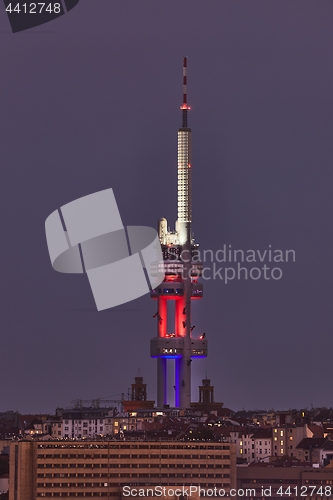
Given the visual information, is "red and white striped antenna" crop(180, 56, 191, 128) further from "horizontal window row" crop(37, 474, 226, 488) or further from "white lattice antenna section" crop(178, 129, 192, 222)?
"horizontal window row" crop(37, 474, 226, 488)

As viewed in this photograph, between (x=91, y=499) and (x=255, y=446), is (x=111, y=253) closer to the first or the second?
(x=255, y=446)

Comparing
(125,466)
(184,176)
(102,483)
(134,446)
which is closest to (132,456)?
(125,466)

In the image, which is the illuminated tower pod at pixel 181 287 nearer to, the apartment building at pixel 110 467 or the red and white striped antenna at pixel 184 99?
the red and white striped antenna at pixel 184 99

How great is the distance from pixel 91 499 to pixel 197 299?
2266 inches

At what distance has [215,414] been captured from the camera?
4902 inches

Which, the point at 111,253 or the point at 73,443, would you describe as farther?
the point at 111,253

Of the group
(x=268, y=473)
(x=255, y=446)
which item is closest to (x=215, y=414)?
(x=255, y=446)

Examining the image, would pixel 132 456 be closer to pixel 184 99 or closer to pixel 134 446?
pixel 134 446

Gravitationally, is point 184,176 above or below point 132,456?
above

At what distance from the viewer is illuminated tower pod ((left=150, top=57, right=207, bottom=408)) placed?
428 ft

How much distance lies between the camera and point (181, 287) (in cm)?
13138

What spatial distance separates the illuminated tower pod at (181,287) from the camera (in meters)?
130

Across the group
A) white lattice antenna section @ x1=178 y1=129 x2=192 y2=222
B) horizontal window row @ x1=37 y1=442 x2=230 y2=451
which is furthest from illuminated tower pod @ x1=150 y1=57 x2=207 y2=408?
horizontal window row @ x1=37 y1=442 x2=230 y2=451

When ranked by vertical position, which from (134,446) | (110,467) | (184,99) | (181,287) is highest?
(184,99)
